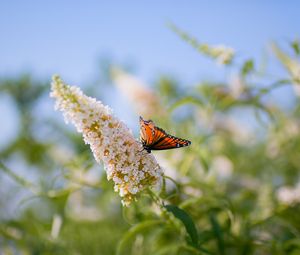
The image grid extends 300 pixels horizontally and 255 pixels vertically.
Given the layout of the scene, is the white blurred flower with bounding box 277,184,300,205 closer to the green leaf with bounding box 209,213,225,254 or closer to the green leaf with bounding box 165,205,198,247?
the green leaf with bounding box 209,213,225,254

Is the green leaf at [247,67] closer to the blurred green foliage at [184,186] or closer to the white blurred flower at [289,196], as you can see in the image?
the blurred green foliage at [184,186]

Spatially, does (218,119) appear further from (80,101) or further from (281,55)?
(80,101)

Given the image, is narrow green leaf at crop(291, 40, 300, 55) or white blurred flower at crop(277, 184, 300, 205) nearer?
narrow green leaf at crop(291, 40, 300, 55)

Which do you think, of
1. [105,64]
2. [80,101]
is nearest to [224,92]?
[80,101]

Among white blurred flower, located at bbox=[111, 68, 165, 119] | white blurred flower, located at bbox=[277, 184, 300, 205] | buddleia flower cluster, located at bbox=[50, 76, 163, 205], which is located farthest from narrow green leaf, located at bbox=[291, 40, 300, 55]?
white blurred flower, located at bbox=[111, 68, 165, 119]

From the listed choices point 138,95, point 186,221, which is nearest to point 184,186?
point 186,221

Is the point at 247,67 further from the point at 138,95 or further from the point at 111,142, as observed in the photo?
the point at 138,95
